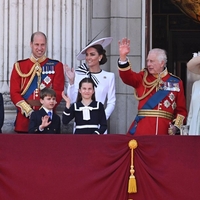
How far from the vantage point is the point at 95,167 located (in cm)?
1070

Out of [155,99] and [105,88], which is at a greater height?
[105,88]

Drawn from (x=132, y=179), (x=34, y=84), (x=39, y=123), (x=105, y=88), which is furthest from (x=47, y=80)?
(x=132, y=179)

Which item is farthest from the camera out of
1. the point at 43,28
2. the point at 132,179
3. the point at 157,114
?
the point at 43,28

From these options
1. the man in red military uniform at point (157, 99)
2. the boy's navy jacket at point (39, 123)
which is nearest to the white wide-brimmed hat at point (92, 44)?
the man in red military uniform at point (157, 99)

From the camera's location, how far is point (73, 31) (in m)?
12.5

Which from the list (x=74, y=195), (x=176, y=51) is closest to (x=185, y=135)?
(x=74, y=195)

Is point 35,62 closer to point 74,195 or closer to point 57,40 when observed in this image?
point 57,40

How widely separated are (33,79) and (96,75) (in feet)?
2.28

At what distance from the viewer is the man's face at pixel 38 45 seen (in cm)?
1156

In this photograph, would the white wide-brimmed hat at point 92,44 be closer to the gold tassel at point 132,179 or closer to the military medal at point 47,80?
the military medal at point 47,80

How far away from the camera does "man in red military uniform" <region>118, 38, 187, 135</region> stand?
11.5 meters

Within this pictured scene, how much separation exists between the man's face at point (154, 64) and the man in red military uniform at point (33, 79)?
3.24 feet

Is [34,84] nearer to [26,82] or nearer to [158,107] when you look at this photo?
[26,82]

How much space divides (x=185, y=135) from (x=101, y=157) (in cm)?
88
